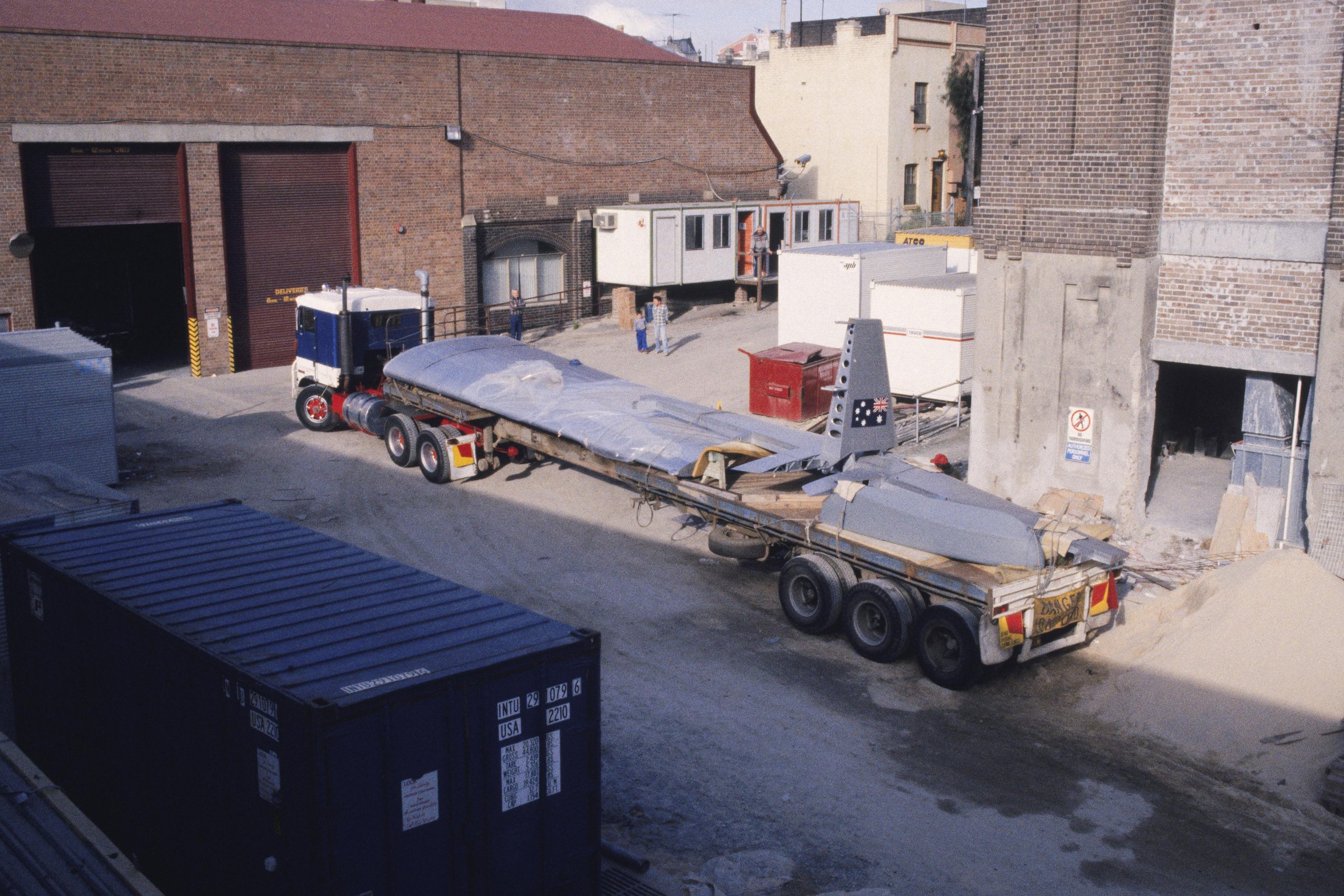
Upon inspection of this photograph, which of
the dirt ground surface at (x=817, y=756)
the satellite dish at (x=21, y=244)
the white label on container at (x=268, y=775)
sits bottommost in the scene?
the dirt ground surface at (x=817, y=756)

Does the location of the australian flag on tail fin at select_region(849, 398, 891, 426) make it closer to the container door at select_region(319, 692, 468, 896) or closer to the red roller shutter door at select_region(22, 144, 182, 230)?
the container door at select_region(319, 692, 468, 896)

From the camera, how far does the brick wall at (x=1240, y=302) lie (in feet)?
54.5

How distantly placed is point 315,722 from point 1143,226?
556 inches

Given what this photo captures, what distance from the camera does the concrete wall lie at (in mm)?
17750

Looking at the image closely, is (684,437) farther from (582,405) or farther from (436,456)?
(436,456)

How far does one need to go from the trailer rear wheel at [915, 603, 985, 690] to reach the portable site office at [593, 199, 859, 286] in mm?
22880

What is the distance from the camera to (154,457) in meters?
23.8

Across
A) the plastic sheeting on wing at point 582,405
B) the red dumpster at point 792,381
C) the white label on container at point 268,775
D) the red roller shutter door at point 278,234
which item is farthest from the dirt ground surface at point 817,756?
the red roller shutter door at point 278,234

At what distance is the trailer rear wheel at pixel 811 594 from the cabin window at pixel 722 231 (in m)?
24.2

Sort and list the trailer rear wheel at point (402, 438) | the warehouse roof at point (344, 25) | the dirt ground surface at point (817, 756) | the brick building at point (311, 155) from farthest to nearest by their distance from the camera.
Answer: the warehouse roof at point (344, 25) → the brick building at point (311, 155) → the trailer rear wheel at point (402, 438) → the dirt ground surface at point (817, 756)

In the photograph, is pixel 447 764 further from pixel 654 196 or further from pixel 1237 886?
pixel 654 196

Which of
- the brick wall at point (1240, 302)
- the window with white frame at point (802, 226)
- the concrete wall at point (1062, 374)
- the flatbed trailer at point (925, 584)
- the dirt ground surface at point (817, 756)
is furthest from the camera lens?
the window with white frame at point (802, 226)

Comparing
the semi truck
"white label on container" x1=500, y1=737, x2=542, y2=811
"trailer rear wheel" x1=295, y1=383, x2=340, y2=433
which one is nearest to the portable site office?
"trailer rear wheel" x1=295, y1=383, x2=340, y2=433

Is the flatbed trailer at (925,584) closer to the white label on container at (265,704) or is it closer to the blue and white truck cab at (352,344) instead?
the white label on container at (265,704)
